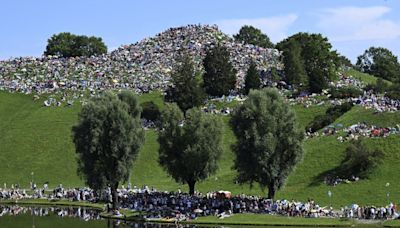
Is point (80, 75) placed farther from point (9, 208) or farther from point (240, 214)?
point (240, 214)

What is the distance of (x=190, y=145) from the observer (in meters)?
81.3

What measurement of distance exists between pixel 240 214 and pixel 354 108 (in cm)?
4662

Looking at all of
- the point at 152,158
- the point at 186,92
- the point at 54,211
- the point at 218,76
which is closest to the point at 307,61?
the point at 218,76

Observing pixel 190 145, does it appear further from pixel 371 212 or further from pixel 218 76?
pixel 218 76

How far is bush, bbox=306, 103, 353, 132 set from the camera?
108062 mm

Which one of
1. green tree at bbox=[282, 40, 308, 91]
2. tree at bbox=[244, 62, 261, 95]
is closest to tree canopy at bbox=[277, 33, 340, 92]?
green tree at bbox=[282, 40, 308, 91]

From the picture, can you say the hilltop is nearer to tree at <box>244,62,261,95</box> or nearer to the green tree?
tree at <box>244,62,261,95</box>

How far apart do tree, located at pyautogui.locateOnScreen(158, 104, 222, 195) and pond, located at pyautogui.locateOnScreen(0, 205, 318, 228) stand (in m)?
11.5

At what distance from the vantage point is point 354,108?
109m

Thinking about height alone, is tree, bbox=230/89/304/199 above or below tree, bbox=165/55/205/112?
below

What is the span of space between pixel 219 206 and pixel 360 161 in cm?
2016

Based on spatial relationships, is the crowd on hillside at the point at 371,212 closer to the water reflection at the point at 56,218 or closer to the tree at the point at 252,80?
the water reflection at the point at 56,218

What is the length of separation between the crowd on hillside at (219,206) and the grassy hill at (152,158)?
544 centimetres

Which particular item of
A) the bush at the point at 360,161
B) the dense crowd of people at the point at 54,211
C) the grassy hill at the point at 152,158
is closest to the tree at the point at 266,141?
the grassy hill at the point at 152,158
